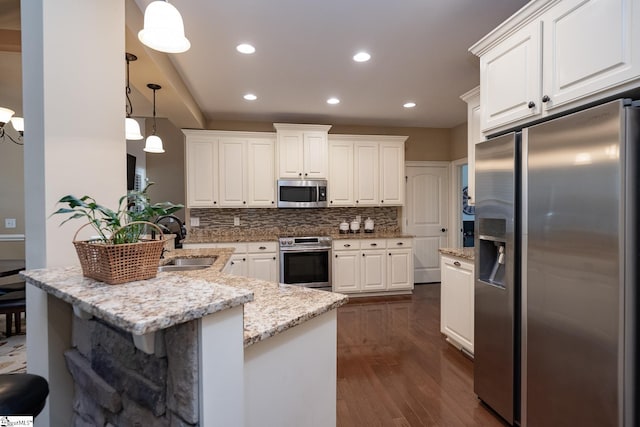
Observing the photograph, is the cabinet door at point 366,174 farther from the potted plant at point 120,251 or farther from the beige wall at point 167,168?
the potted plant at point 120,251

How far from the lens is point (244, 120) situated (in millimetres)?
4781

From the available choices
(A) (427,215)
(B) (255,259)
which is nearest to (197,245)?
(B) (255,259)

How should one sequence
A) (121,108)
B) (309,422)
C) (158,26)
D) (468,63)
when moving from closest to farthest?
(309,422)
(158,26)
(121,108)
(468,63)

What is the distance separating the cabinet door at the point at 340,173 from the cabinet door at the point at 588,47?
126 inches

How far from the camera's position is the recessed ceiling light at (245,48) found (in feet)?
8.46

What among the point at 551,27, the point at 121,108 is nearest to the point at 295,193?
the point at 121,108

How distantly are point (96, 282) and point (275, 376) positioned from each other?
637 mm

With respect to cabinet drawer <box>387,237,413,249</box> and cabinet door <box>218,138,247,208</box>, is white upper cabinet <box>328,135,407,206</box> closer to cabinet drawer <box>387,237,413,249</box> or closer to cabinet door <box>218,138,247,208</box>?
cabinet drawer <box>387,237,413,249</box>

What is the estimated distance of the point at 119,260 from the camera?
3.01 feet

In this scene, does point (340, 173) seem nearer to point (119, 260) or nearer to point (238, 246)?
point (238, 246)

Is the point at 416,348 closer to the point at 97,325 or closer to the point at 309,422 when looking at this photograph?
the point at 309,422

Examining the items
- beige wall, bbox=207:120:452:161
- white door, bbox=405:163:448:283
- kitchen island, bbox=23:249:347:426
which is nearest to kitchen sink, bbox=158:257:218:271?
kitchen island, bbox=23:249:347:426

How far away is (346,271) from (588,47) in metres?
3.52

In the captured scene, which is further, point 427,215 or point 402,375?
point 427,215
